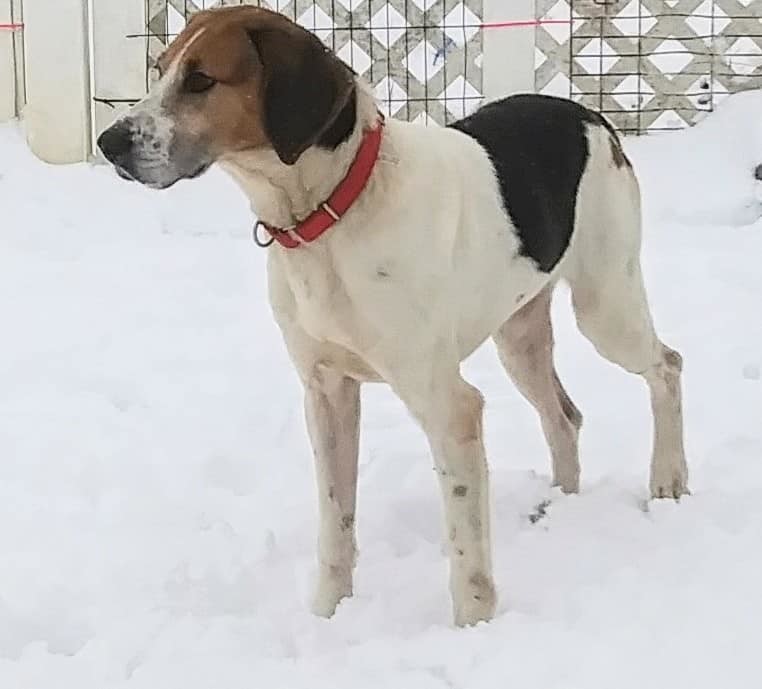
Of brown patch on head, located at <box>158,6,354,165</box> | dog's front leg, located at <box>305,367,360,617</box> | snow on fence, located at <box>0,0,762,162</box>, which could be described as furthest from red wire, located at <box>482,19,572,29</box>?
brown patch on head, located at <box>158,6,354,165</box>

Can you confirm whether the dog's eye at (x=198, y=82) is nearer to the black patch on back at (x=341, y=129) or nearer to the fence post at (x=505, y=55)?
the black patch on back at (x=341, y=129)

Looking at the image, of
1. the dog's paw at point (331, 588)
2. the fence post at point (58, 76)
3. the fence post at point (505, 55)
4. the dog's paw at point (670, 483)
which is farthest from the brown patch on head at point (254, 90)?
the fence post at point (58, 76)

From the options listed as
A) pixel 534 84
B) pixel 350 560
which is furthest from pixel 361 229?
pixel 534 84

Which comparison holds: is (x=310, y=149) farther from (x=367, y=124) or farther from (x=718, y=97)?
(x=718, y=97)

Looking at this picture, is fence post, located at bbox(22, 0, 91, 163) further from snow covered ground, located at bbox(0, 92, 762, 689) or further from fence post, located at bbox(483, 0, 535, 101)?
fence post, located at bbox(483, 0, 535, 101)

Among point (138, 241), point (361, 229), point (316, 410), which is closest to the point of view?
point (361, 229)

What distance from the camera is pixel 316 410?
10.3ft

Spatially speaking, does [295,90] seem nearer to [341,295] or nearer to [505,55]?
[341,295]

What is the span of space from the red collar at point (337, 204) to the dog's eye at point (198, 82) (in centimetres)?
31

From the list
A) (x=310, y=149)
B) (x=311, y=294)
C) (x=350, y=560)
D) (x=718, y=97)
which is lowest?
(x=718, y=97)

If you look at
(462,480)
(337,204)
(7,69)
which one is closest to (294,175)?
(337,204)

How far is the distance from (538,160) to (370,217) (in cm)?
66

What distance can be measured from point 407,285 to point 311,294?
0.19m

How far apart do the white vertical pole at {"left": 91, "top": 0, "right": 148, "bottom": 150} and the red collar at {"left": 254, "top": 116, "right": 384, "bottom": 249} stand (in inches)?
188
